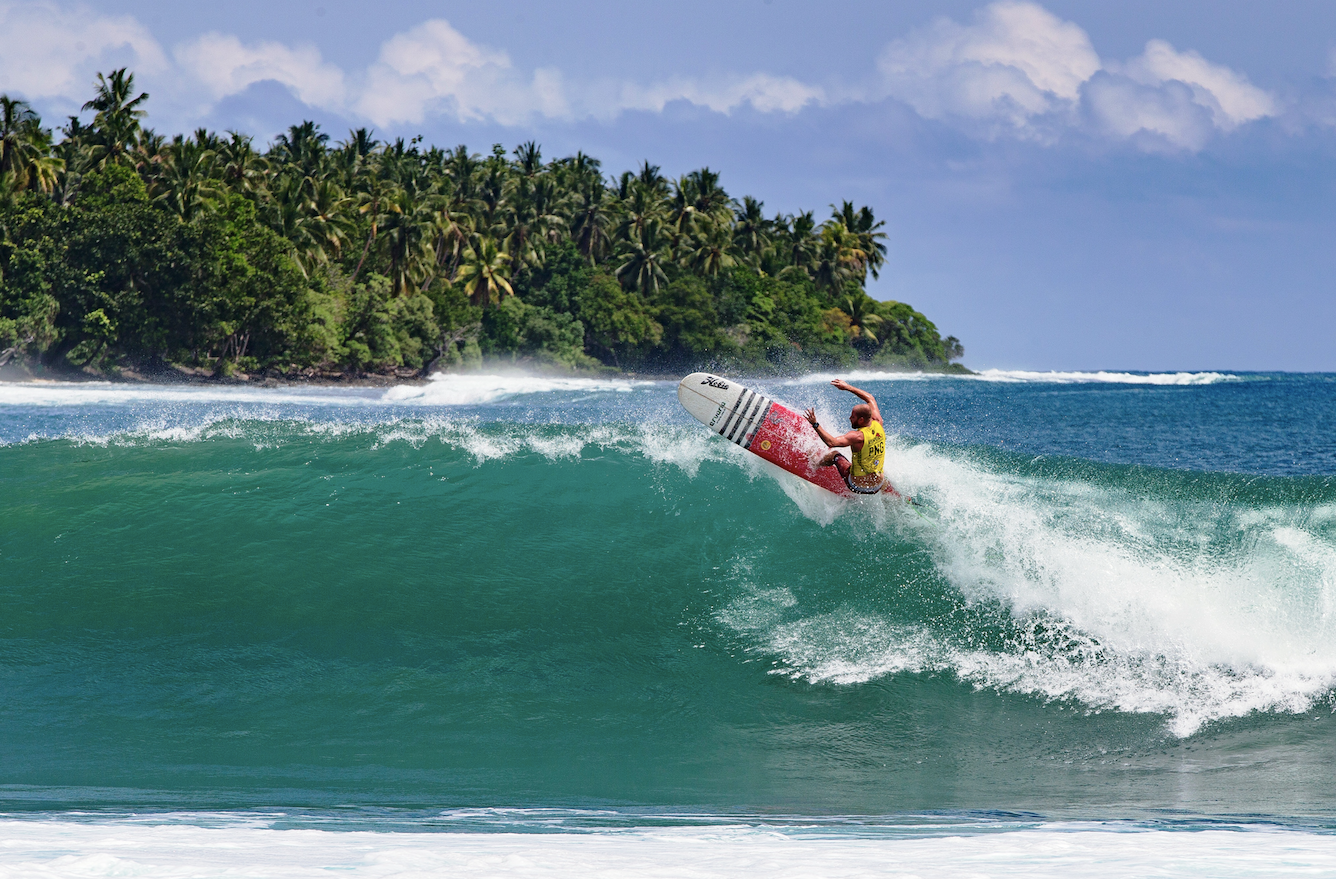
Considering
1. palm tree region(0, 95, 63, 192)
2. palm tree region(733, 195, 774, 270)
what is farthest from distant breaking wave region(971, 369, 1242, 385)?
palm tree region(0, 95, 63, 192)

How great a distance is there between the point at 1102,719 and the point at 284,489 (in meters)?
8.59

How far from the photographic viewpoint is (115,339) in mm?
46812

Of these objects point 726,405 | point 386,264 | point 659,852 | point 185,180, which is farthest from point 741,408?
point 386,264

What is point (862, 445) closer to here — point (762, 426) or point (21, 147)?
point (762, 426)

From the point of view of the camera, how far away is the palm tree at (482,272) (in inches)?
2504

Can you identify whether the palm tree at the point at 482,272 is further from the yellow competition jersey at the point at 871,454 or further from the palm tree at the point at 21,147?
the yellow competition jersey at the point at 871,454

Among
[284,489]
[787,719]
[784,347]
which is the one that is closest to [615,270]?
[784,347]

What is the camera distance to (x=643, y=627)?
846cm

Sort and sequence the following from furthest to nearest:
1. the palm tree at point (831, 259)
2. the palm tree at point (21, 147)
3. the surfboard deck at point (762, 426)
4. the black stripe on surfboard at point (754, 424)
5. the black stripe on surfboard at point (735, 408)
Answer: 1. the palm tree at point (831, 259)
2. the palm tree at point (21, 147)
3. the black stripe on surfboard at point (735, 408)
4. the black stripe on surfboard at point (754, 424)
5. the surfboard deck at point (762, 426)

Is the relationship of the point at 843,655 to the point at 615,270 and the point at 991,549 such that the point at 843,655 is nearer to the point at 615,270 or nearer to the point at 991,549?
the point at 991,549

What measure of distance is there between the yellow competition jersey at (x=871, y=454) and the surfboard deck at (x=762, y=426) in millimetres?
411

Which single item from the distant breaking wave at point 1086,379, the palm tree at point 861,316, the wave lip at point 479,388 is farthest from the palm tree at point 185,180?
the distant breaking wave at point 1086,379

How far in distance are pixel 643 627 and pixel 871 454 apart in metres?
3.06

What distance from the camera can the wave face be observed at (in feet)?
19.7
